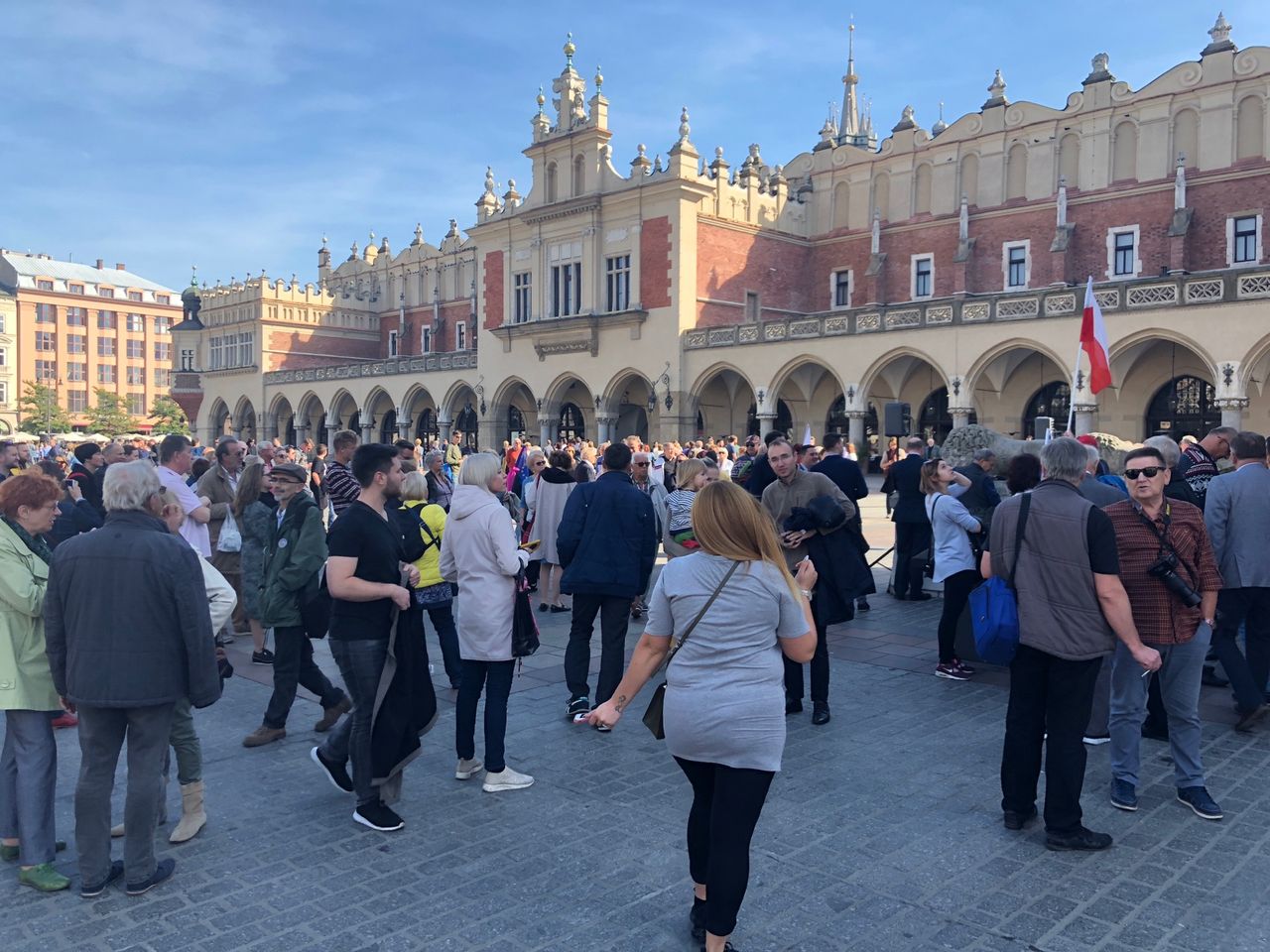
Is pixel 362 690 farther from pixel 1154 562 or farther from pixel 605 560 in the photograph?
pixel 1154 562

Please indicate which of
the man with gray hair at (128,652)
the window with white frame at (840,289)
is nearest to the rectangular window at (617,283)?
the window with white frame at (840,289)

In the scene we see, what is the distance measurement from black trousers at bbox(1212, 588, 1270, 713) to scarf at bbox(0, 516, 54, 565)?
21.3 feet

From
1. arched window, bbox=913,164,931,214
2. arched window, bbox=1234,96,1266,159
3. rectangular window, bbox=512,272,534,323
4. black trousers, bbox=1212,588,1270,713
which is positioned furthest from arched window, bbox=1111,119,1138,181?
black trousers, bbox=1212,588,1270,713

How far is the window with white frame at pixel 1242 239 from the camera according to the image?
2591cm

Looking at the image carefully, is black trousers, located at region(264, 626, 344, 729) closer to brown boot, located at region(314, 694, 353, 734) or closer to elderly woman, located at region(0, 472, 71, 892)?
brown boot, located at region(314, 694, 353, 734)

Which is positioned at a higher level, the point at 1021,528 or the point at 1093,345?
the point at 1093,345

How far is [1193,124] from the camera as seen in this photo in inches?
1056

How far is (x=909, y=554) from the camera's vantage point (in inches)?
434

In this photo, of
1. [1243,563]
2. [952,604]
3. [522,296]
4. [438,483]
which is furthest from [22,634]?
[522,296]

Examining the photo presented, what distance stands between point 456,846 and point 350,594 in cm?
126

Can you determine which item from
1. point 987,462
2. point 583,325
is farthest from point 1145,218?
point 987,462

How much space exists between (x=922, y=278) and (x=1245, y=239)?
9.38 meters

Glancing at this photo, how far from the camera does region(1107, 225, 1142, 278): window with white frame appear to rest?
91.7 feet

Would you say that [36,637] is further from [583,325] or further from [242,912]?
[583,325]
